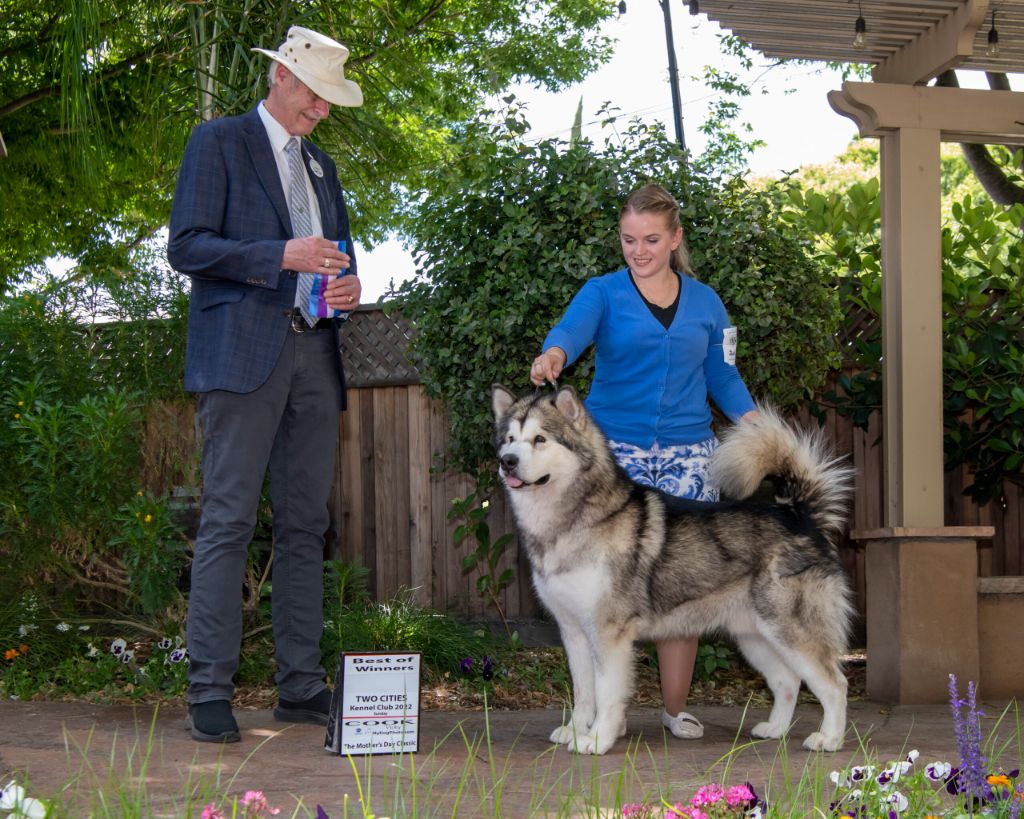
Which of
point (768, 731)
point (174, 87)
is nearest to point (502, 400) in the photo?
point (768, 731)

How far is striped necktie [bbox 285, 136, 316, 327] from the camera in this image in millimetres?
3871

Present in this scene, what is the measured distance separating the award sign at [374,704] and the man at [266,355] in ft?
1.45

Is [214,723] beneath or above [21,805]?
beneath

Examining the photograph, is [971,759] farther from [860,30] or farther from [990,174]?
[990,174]

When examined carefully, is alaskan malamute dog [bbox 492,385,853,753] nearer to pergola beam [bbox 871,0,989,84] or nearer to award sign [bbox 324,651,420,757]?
award sign [bbox 324,651,420,757]

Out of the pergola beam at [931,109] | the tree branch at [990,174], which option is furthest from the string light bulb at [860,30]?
the tree branch at [990,174]

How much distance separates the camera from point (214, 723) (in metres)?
3.55

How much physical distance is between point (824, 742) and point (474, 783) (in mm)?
1327

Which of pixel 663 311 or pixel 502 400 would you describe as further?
pixel 663 311

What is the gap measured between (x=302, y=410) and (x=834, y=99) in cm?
312

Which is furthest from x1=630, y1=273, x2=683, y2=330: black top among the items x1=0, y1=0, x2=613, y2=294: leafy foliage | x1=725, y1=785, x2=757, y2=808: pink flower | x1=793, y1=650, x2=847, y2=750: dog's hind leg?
x1=0, y1=0, x2=613, y2=294: leafy foliage

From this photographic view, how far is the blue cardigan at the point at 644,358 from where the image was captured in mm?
3951

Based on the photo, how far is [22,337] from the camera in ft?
17.7

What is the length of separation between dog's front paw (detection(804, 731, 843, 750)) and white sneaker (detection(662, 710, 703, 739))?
1.45 feet
